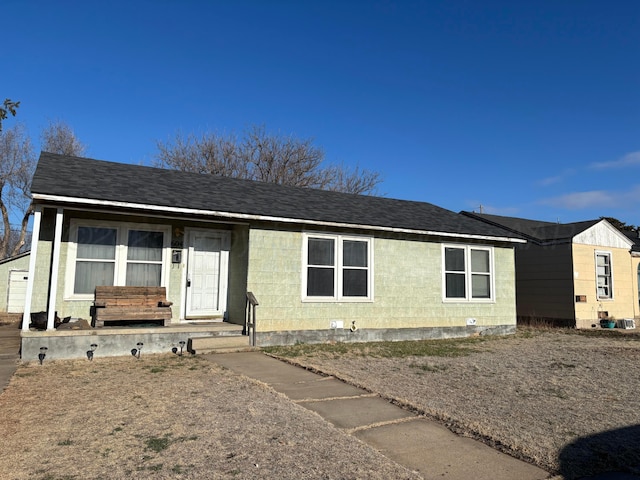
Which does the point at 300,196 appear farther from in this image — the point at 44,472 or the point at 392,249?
the point at 44,472

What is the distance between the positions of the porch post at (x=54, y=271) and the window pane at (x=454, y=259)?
9222mm

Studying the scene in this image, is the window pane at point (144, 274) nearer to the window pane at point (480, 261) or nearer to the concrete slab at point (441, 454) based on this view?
the concrete slab at point (441, 454)

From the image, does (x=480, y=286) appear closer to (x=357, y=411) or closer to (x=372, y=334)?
(x=372, y=334)

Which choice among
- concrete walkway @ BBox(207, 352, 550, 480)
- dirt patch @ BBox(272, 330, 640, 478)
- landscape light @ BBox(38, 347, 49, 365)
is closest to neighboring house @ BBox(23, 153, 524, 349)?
landscape light @ BBox(38, 347, 49, 365)

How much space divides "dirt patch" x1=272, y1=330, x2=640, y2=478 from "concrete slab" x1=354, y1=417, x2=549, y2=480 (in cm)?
17

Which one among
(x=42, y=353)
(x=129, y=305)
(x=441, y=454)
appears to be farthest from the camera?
(x=129, y=305)

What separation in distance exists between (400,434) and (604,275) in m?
15.9

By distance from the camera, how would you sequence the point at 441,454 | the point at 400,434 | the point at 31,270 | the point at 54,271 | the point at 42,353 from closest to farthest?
the point at 441,454
the point at 400,434
the point at 42,353
the point at 31,270
the point at 54,271

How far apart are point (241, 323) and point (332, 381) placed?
388 cm

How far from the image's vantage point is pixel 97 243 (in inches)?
381

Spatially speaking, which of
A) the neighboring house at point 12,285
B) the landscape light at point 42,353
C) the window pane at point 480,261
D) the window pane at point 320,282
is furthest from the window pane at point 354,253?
the neighboring house at point 12,285

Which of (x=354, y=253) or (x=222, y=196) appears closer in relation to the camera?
(x=222, y=196)

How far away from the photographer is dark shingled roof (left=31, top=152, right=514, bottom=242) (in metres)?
8.91

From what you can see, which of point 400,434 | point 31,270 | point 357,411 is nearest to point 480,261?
point 357,411
